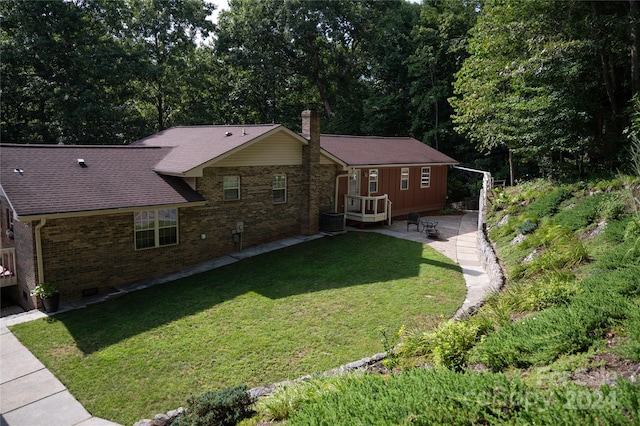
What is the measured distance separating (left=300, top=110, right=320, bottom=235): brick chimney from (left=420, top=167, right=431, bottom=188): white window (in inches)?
365

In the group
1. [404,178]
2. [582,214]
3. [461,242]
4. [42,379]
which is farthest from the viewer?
[404,178]

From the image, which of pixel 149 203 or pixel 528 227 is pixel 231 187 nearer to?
pixel 149 203

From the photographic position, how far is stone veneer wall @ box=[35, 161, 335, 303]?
39.0ft

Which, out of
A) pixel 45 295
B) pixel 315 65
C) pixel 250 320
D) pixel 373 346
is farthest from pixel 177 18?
pixel 373 346

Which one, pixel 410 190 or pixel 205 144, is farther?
pixel 410 190

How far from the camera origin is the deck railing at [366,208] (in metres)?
20.5

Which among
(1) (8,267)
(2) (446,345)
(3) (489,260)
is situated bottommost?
(1) (8,267)

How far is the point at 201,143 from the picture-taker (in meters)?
17.7

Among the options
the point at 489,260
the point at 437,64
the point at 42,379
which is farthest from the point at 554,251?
the point at 437,64

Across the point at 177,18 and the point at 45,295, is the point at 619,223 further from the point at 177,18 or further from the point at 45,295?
the point at 177,18

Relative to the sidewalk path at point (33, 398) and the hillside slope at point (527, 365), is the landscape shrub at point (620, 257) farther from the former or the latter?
the sidewalk path at point (33, 398)

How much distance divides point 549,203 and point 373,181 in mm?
10546

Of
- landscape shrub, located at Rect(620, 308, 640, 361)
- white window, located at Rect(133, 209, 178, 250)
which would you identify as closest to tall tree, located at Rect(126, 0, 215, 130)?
white window, located at Rect(133, 209, 178, 250)

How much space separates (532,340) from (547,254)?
5.03m
